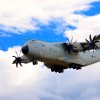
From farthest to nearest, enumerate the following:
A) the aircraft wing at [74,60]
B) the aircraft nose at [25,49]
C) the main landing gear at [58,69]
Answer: the main landing gear at [58,69] → the aircraft wing at [74,60] → the aircraft nose at [25,49]

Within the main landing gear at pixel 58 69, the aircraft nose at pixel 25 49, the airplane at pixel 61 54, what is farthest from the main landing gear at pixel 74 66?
the aircraft nose at pixel 25 49

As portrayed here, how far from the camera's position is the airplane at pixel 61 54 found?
81.1 metres

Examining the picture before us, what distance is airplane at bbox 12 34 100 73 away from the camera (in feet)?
266

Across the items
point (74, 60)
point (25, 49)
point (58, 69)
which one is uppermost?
point (25, 49)

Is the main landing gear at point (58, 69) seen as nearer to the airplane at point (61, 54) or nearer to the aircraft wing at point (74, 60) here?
the airplane at point (61, 54)

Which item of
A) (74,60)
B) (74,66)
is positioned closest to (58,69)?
(74,66)

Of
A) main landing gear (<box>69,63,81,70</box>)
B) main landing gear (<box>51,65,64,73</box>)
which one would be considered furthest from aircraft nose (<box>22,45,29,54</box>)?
main landing gear (<box>69,63,81,70</box>)

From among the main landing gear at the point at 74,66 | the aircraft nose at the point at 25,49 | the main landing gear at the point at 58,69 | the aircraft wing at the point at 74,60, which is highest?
the aircraft nose at the point at 25,49

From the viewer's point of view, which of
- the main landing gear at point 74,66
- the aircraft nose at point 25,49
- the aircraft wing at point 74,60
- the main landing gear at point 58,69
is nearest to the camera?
the aircraft nose at point 25,49

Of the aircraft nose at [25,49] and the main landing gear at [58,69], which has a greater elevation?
the aircraft nose at [25,49]

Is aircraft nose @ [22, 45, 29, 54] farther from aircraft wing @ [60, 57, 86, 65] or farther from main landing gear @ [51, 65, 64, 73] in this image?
main landing gear @ [51, 65, 64, 73]

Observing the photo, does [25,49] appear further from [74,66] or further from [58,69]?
[74,66]

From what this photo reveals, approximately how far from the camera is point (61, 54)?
84000mm

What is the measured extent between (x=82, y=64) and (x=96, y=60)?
4.04 meters
